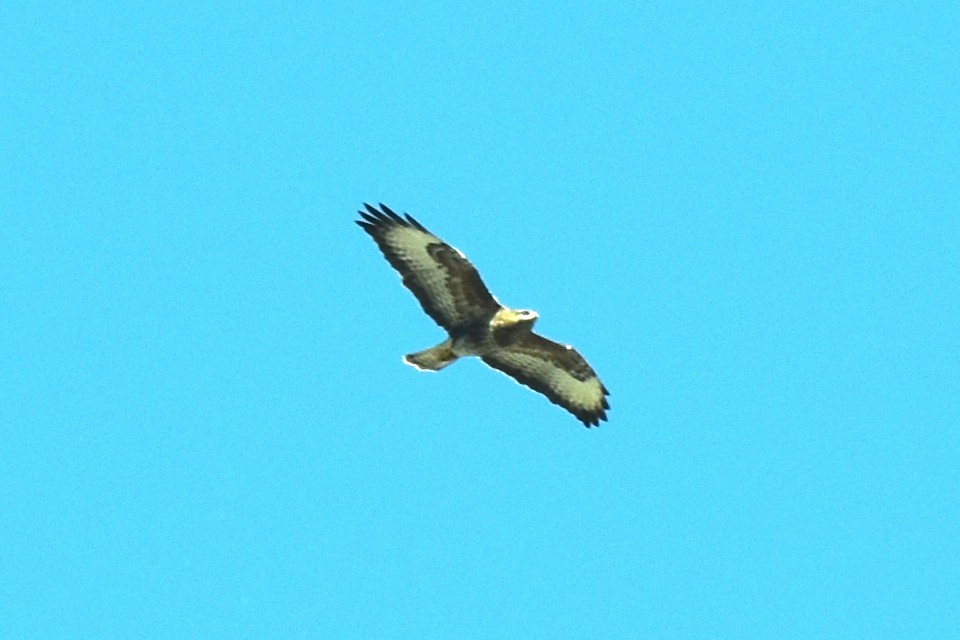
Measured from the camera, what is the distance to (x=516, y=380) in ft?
73.2

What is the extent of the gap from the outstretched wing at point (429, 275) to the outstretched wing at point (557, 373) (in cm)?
74

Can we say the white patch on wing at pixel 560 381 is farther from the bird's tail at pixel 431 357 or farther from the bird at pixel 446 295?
the bird's tail at pixel 431 357

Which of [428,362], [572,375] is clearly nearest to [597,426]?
[572,375]

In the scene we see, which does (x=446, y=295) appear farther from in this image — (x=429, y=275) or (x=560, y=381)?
(x=560, y=381)

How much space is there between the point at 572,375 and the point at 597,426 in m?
0.68

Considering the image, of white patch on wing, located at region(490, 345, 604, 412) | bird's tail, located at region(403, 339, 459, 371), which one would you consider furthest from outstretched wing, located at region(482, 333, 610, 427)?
bird's tail, located at region(403, 339, 459, 371)

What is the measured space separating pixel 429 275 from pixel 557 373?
2014 mm

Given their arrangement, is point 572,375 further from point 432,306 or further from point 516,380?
point 432,306

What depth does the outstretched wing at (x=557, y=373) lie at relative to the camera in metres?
22.0

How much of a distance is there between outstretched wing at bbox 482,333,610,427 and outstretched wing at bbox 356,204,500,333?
29.0 inches

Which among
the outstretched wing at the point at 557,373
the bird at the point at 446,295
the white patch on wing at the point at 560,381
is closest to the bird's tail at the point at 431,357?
the bird at the point at 446,295

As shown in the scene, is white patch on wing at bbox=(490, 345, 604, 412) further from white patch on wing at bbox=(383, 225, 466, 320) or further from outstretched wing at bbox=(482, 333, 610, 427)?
white patch on wing at bbox=(383, 225, 466, 320)

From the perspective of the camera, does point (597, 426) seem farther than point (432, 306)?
Yes

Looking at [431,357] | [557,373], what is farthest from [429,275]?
[557,373]
